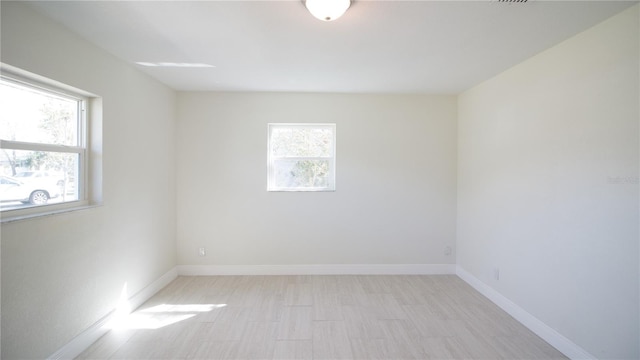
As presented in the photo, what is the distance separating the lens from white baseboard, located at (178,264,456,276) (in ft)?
11.7

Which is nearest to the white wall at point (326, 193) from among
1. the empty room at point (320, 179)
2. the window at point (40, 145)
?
the empty room at point (320, 179)

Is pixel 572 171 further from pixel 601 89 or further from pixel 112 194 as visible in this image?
pixel 112 194

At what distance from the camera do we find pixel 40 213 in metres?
1.83

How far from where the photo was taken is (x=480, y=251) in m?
3.15

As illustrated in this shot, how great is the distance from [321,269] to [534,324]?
87.2 inches

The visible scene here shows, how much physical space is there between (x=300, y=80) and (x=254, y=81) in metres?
0.52

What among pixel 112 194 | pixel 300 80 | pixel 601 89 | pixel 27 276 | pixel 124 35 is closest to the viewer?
pixel 27 276

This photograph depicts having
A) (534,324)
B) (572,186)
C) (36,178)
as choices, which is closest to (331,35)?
(572,186)

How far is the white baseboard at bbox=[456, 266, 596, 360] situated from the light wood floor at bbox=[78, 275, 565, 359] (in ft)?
0.21

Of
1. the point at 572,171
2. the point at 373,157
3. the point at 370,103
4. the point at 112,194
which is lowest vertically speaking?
the point at 112,194

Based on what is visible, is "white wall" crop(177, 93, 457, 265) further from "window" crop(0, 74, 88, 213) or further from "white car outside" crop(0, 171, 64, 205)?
"white car outside" crop(0, 171, 64, 205)

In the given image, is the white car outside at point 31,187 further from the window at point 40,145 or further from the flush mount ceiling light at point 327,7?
the flush mount ceiling light at point 327,7

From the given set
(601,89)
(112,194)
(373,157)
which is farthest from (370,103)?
(112,194)

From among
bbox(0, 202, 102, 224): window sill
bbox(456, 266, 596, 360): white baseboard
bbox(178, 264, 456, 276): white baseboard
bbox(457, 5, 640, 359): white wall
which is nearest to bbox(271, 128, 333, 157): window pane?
bbox(178, 264, 456, 276): white baseboard
